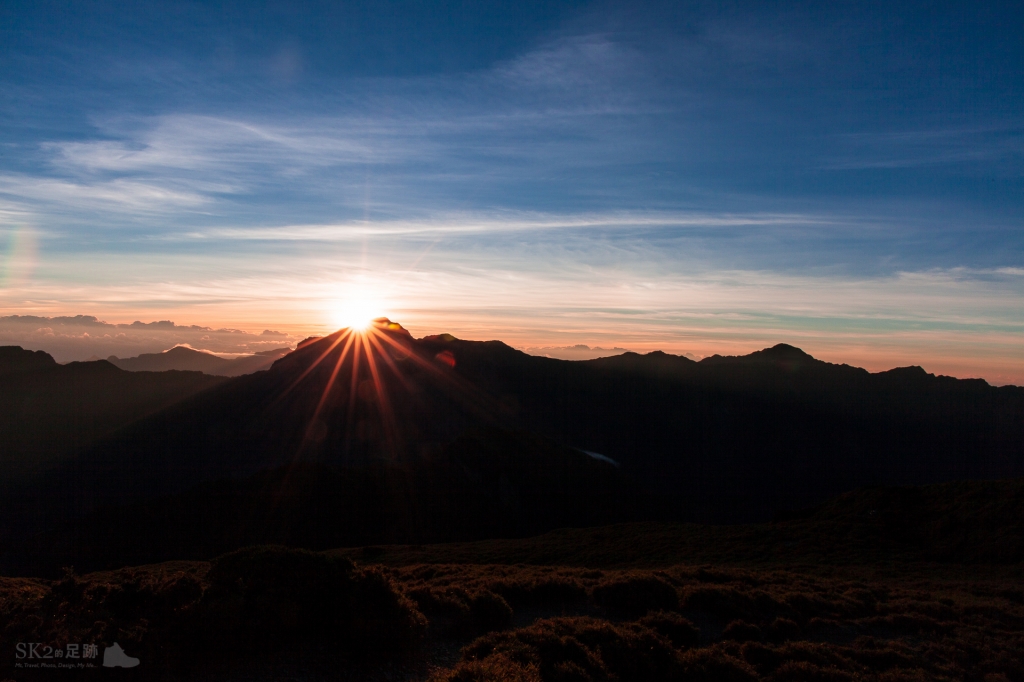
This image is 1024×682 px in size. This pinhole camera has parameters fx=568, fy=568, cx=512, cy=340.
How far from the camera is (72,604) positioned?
9.26m

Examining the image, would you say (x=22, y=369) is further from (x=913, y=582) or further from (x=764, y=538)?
(x=913, y=582)

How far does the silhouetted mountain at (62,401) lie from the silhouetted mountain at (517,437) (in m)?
5.71

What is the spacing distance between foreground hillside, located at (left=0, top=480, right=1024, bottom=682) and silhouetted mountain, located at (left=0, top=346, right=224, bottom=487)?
227ft

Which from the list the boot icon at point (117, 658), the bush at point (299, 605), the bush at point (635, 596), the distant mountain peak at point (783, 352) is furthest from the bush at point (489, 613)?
the distant mountain peak at point (783, 352)

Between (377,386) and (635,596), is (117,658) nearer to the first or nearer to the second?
(635,596)

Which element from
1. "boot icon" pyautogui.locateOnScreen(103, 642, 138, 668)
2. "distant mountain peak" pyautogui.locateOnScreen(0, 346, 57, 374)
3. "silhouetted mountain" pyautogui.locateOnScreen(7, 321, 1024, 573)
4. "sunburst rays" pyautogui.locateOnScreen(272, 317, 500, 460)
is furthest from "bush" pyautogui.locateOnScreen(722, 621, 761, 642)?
"distant mountain peak" pyautogui.locateOnScreen(0, 346, 57, 374)

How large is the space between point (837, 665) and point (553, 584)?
267 inches

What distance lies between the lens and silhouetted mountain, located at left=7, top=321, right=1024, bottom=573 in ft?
192

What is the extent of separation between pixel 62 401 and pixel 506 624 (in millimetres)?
98892

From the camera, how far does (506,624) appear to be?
41.7ft

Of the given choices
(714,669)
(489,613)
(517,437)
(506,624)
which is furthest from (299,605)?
(517,437)

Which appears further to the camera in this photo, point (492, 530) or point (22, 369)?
point (22, 369)

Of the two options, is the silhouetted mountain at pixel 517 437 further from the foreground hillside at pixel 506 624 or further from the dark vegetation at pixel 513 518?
the foreground hillside at pixel 506 624


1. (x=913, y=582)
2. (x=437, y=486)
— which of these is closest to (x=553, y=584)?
(x=913, y=582)
